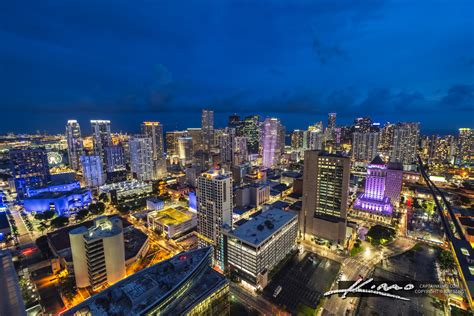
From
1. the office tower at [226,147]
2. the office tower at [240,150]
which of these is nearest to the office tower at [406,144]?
the office tower at [240,150]

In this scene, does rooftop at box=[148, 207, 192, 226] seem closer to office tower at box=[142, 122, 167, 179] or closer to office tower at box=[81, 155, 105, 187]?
office tower at box=[81, 155, 105, 187]

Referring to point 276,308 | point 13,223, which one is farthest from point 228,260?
point 13,223

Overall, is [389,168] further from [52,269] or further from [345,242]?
[52,269]

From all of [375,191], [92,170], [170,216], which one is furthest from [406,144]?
[92,170]

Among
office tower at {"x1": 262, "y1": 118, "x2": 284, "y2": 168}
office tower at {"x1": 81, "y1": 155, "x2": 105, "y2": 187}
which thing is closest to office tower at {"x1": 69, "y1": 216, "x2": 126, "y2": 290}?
office tower at {"x1": 81, "y1": 155, "x2": 105, "y2": 187}

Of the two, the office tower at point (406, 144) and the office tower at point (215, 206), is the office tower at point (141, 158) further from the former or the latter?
the office tower at point (406, 144)

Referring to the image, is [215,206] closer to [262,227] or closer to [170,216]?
[262,227]
